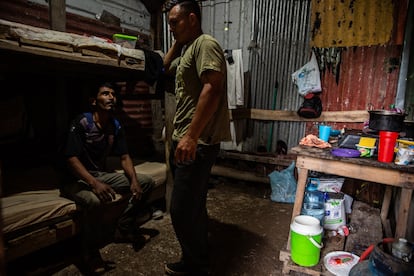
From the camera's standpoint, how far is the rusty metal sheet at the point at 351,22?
4.62 meters

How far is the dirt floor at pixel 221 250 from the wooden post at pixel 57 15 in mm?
3005

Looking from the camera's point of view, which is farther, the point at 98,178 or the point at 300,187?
the point at 98,178

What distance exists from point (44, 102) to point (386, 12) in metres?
6.37

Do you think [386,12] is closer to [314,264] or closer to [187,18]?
[187,18]

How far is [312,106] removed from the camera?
5172 mm

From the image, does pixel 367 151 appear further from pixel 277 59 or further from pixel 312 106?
pixel 277 59

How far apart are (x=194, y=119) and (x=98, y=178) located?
1819mm

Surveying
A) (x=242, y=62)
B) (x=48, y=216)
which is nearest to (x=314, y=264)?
(x=48, y=216)

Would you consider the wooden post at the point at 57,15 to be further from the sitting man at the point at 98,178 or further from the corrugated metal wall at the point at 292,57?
the corrugated metal wall at the point at 292,57

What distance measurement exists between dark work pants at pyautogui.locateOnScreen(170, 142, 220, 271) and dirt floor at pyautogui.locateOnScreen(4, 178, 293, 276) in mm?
543

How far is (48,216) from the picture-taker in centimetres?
272

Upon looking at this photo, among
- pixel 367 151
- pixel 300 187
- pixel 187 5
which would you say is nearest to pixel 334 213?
pixel 300 187

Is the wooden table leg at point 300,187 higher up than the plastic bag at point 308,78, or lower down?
lower down

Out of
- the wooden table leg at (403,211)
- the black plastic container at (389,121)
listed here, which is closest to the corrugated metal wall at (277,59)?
the black plastic container at (389,121)
